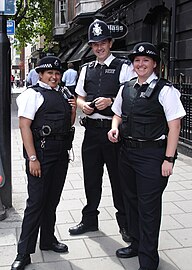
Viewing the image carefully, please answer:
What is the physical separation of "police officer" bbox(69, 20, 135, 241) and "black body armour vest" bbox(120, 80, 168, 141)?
0.49m

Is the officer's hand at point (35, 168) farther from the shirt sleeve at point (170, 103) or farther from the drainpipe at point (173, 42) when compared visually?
the drainpipe at point (173, 42)

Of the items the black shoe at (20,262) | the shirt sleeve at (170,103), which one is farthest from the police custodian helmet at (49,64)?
the black shoe at (20,262)

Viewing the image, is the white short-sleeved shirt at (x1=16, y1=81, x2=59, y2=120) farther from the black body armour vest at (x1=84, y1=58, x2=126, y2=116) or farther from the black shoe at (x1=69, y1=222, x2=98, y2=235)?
the black shoe at (x1=69, y1=222, x2=98, y2=235)

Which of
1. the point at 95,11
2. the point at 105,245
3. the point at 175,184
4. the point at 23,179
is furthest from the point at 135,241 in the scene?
the point at 95,11

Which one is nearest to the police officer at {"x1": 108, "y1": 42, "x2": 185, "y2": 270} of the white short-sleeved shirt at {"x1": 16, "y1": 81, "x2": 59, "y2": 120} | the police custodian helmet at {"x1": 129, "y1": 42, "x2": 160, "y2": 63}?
the police custodian helmet at {"x1": 129, "y1": 42, "x2": 160, "y2": 63}

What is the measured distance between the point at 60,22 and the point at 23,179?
82.2ft

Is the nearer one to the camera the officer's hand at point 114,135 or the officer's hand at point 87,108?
the officer's hand at point 114,135

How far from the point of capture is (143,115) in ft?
10.9

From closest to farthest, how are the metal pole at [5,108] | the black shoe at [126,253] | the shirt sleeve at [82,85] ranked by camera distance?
the black shoe at [126,253], the shirt sleeve at [82,85], the metal pole at [5,108]

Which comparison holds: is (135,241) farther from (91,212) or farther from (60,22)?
(60,22)

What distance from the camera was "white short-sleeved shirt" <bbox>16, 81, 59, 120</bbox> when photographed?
3.43 meters

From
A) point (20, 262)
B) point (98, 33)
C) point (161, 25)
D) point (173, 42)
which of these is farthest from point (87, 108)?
point (161, 25)

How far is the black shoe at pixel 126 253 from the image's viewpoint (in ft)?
12.5

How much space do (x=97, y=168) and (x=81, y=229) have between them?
2.22 feet
